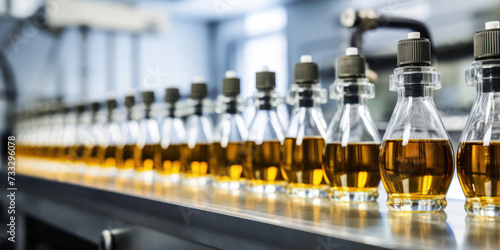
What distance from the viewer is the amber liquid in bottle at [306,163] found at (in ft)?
2.78

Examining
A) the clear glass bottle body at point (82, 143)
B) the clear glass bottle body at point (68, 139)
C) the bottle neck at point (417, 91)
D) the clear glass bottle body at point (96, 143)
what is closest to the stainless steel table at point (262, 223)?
the bottle neck at point (417, 91)

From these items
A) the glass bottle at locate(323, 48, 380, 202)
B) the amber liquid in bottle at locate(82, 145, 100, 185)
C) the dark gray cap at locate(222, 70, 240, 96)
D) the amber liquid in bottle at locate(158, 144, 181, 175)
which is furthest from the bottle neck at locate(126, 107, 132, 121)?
the glass bottle at locate(323, 48, 380, 202)

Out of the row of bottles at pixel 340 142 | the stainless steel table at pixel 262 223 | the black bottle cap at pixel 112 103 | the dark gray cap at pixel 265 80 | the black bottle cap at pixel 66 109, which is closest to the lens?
the stainless steel table at pixel 262 223

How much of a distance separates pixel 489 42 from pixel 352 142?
246 millimetres

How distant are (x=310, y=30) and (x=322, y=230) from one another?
143 centimetres

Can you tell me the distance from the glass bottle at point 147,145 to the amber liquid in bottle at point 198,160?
18 cm

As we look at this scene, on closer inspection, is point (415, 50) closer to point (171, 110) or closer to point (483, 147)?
point (483, 147)

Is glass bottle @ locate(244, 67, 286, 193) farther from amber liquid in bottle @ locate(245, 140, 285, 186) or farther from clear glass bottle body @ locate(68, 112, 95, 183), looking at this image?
clear glass bottle body @ locate(68, 112, 95, 183)

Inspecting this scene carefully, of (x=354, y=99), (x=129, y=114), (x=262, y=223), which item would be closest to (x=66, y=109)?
(x=129, y=114)

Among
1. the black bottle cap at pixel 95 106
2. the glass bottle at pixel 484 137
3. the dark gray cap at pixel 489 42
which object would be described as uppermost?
the dark gray cap at pixel 489 42

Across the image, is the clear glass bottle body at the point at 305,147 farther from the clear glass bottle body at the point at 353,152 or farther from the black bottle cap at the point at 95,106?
the black bottle cap at the point at 95,106

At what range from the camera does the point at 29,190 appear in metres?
1.53

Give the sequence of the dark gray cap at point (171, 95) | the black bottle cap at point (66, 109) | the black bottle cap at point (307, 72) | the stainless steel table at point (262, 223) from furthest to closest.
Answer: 1. the black bottle cap at point (66, 109)
2. the dark gray cap at point (171, 95)
3. the black bottle cap at point (307, 72)
4. the stainless steel table at point (262, 223)

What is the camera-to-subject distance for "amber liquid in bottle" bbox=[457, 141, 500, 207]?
1.89ft
